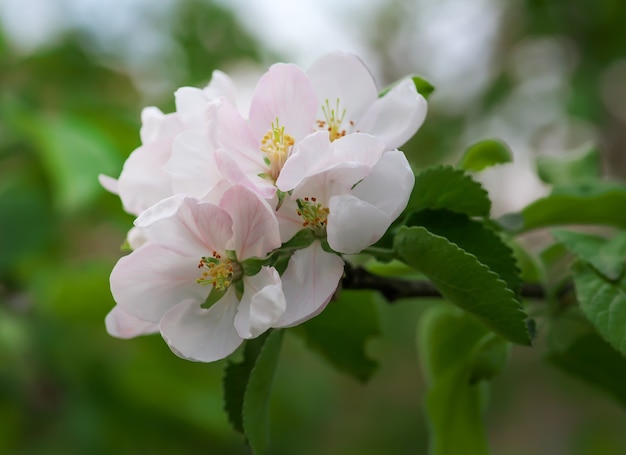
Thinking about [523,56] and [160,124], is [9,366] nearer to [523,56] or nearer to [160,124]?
[160,124]

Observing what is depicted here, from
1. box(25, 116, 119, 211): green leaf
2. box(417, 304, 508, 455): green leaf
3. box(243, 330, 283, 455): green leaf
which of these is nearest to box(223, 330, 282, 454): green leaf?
box(243, 330, 283, 455): green leaf

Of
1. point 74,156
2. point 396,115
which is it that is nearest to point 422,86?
point 396,115

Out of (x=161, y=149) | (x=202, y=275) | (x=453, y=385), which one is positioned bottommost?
(x=453, y=385)

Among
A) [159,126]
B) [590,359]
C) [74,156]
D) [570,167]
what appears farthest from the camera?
[74,156]

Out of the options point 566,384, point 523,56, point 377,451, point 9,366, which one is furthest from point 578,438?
point 9,366

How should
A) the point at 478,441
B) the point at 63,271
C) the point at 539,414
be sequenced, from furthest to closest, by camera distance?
1. the point at 539,414
2. the point at 63,271
3. the point at 478,441

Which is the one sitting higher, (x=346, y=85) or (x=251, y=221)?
(x=346, y=85)

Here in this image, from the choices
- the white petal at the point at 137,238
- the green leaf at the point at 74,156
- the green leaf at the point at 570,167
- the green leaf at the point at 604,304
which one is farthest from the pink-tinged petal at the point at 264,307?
the green leaf at the point at 74,156

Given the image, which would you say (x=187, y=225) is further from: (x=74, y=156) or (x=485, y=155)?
(x=74, y=156)
